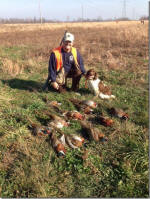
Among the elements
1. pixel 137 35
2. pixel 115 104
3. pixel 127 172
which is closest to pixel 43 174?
pixel 127 172

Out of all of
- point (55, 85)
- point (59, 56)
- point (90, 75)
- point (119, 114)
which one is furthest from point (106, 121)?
point (59, 56)

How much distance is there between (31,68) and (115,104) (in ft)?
15.8

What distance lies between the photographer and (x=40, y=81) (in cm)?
709

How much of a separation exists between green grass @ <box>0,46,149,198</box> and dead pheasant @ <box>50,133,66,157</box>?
0.09 meters

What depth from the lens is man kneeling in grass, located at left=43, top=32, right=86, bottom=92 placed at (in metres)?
5.65

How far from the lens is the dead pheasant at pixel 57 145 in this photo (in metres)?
3.35

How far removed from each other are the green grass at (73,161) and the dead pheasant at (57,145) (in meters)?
0.09

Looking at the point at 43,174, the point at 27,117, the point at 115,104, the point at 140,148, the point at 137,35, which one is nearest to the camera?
the point at 43,174

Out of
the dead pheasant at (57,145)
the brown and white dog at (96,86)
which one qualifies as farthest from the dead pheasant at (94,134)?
the brown and white dog at (96,86)

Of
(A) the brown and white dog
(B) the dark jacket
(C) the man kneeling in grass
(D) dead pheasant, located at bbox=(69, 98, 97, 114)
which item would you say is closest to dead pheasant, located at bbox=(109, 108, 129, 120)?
(D) dead pheasant, located at bbox=(69, 98, 97, 114)

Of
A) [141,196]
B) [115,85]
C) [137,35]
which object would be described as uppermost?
[137,35]

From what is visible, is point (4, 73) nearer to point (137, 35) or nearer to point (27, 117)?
point (27, 117)

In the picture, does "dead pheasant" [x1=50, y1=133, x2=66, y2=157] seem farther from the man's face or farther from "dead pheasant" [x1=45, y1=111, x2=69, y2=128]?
the man's face

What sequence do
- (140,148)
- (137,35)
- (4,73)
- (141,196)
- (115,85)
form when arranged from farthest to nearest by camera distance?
(137,35), (4,73), (115,85), (140,148), (141,196)
